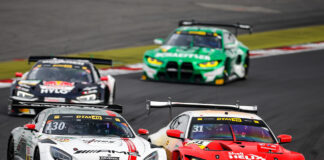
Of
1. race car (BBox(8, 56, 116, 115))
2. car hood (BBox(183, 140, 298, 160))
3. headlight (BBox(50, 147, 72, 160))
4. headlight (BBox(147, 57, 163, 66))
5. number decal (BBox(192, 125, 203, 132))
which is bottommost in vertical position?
headlight (BBox(147, 57, 163, 66))

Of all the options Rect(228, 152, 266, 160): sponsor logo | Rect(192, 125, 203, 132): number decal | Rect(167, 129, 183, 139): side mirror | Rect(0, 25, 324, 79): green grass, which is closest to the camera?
Rect(228, 152, 266, 160): sponsor logo

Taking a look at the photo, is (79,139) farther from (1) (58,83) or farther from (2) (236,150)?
(1) (58,83)

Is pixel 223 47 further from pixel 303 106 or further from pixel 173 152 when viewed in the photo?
pixel 173 152

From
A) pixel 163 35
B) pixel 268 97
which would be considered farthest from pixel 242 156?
pixel 163 35

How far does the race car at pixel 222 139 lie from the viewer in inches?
410

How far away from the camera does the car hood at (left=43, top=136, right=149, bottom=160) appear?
10.1 metres

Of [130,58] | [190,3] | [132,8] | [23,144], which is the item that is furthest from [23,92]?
[190,3]

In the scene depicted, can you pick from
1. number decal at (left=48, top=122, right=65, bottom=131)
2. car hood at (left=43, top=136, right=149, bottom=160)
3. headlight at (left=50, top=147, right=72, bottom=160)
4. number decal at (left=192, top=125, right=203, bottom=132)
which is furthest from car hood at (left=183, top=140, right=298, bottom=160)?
number decal at (left=48, top=122, right=65, bottom=131)

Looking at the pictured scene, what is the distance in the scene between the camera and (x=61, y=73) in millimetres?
17984

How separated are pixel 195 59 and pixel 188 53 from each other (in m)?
0.36

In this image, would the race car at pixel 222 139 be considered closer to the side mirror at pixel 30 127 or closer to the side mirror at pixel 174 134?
the side mirror at pixel 174 134

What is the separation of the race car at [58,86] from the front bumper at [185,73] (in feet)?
11.4

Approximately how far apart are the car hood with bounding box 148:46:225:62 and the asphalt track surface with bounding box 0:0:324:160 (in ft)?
2.44

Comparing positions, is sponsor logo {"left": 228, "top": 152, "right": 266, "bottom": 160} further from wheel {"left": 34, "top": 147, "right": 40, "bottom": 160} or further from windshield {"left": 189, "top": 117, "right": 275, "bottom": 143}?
wheel {"left": 34, "top": 147, "right": 40, "bottom": 160}
